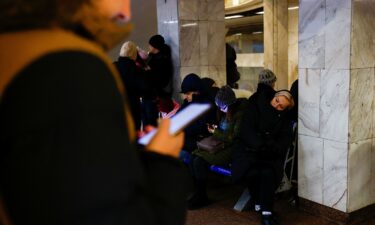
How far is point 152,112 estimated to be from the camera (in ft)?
18.5

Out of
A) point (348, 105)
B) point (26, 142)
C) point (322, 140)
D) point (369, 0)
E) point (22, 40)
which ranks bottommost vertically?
point (322, 140)

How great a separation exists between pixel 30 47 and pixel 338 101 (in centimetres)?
322

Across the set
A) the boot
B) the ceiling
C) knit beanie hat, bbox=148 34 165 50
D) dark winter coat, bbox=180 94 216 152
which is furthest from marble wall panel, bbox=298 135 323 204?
the ceiling

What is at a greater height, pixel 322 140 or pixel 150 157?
pixel 150 157

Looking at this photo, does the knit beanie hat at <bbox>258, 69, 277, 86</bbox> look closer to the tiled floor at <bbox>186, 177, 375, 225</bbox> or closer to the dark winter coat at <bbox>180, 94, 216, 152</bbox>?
the dark winter coat at <bbox>180, 94, 216, 152</bbox>

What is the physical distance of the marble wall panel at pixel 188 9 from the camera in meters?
5.96

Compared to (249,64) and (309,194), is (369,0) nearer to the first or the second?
(309,194)

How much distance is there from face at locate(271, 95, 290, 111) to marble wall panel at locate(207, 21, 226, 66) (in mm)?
2332

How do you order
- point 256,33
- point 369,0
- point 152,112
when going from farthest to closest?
point 256,33, point 152,112, point 369,0

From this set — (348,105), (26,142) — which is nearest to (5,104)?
(26,142)

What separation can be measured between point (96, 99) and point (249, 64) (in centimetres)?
1349

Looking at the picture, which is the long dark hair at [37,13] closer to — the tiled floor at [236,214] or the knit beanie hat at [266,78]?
the tiled floor at [236,214]

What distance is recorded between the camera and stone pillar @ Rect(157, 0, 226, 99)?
601cm

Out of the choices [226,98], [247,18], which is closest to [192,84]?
[226,98]
